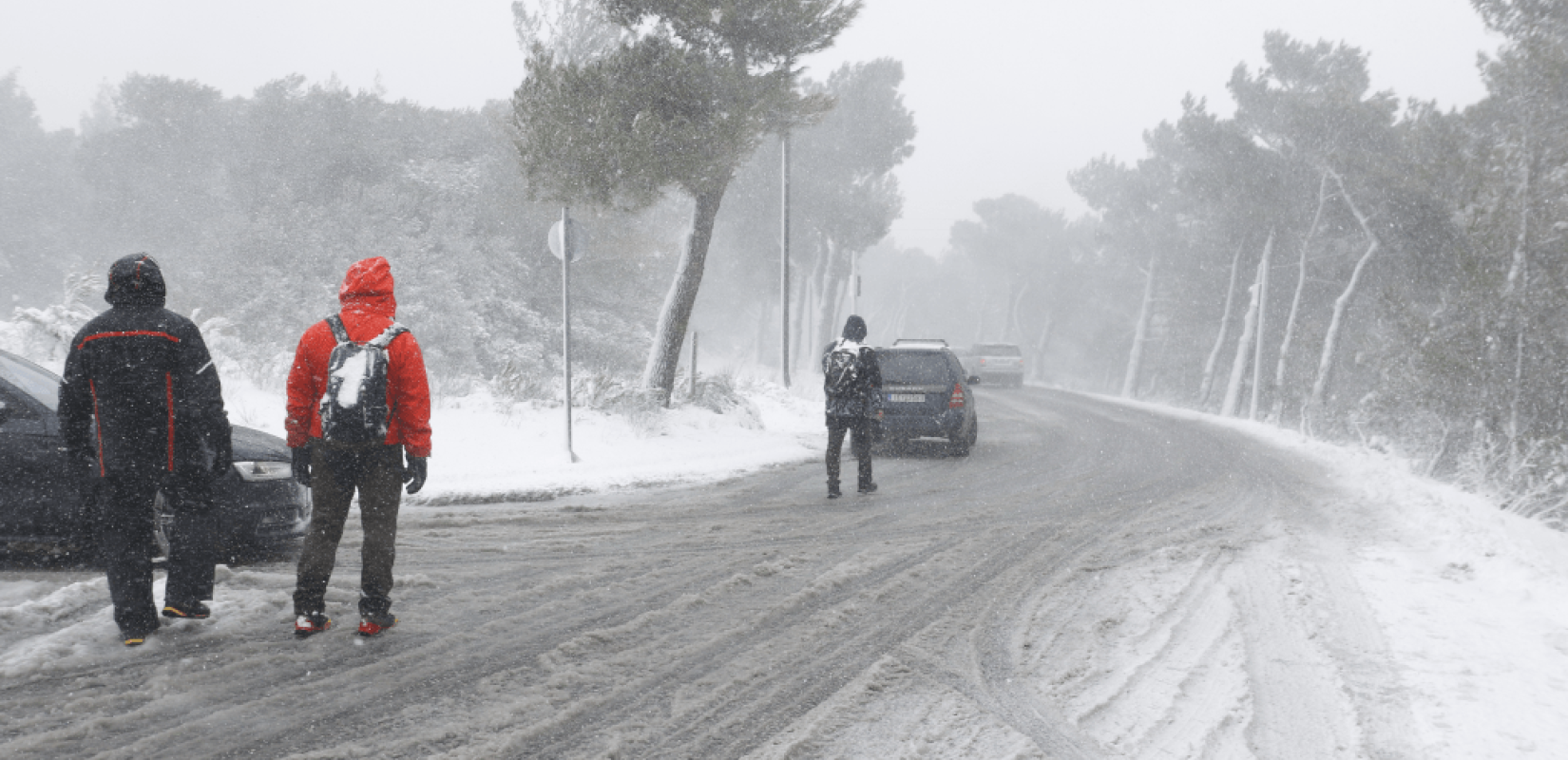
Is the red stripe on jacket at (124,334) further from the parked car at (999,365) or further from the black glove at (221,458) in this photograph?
the parked car at (999,365)

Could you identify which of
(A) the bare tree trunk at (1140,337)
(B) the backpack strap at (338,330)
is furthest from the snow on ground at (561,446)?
(A) the bare tree trunk at (1140,337)

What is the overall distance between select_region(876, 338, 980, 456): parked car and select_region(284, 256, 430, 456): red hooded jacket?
7.89 m

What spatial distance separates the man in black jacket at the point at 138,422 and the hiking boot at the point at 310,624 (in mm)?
550

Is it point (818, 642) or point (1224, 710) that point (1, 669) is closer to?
point (818, 642)

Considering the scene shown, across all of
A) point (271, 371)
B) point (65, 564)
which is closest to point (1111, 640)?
point (65, 564)

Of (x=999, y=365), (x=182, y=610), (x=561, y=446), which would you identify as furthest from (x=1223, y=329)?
(x=182, y=610)

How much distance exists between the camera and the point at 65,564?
490 cm

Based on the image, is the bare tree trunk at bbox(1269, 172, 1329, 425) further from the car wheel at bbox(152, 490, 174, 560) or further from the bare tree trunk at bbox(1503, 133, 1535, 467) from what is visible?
the car wheel at bbox(152, 490, 174, 560)

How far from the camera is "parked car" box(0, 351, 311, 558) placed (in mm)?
4633

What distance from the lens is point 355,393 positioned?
12.4ft

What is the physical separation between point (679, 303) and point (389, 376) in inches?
381

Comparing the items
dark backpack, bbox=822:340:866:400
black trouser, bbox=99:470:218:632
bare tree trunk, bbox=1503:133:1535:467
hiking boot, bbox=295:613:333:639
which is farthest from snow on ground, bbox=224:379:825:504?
bare tree trunk, bbox=1503:133:1535:467

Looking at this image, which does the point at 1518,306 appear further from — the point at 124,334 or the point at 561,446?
the point at 124,334

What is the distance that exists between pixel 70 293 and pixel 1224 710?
1605 centimetres
